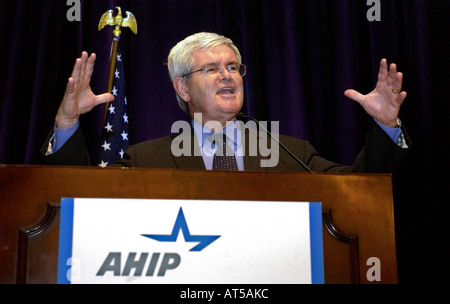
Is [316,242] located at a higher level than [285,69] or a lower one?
lower

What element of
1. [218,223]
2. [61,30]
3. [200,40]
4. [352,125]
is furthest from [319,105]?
[218,223]

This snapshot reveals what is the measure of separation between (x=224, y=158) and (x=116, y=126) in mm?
844

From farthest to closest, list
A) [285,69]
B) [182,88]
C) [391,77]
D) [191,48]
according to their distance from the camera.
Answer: [285,69] → [182,88] → [191,48] → [391,77]

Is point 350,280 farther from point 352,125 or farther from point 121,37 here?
point 121,37

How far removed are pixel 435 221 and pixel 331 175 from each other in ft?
5.48

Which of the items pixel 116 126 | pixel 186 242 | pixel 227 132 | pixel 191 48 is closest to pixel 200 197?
pixel 186 242

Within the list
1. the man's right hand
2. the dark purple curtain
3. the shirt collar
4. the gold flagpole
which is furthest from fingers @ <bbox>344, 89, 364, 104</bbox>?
the gold flagpole

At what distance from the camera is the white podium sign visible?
3.32ft

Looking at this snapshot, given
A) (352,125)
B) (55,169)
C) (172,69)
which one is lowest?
(55,169)

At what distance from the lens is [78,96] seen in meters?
1.58

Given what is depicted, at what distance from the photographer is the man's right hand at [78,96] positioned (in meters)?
1.51

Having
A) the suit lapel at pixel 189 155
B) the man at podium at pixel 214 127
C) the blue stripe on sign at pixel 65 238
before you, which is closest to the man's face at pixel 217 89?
the man at podium at pixel 214 127

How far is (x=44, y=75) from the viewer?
2.64 meters

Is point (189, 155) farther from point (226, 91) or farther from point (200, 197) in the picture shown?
point (200, 197)
